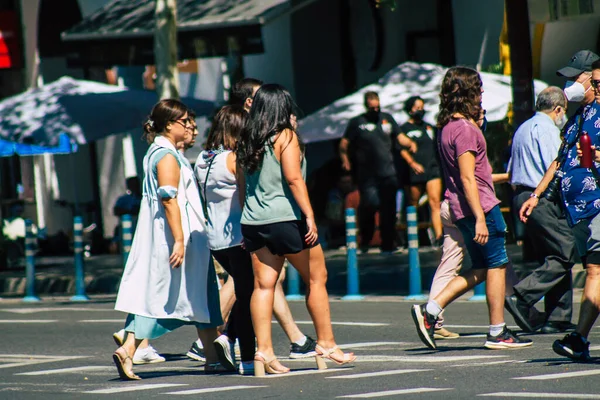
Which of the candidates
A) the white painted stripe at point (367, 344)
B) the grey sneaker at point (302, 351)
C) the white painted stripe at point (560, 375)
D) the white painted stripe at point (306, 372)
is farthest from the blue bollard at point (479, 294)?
the white painted stripe at point (560, 375)

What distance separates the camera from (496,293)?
9930mm

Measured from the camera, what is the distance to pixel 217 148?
9.59 metres

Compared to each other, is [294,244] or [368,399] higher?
[294,244]

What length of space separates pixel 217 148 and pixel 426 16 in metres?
15.6

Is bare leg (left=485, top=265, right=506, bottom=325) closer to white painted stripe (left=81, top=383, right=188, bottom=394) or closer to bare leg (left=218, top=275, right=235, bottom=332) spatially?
bare leg (left=218, top=275, right=235, bottom=332)

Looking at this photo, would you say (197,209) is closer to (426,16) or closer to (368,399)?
(368,399)

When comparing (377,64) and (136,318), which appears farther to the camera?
(377,64)

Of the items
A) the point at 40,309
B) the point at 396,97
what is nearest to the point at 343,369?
the point at 40,309

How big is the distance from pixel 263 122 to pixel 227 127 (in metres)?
0.72

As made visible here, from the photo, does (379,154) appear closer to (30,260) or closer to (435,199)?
(435,199)

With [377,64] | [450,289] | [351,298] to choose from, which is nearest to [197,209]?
[450,289]

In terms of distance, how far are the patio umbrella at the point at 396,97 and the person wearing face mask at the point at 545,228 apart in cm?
862

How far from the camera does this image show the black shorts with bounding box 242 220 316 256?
28.9 feet

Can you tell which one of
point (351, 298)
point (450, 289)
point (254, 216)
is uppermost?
point (254, 216)
